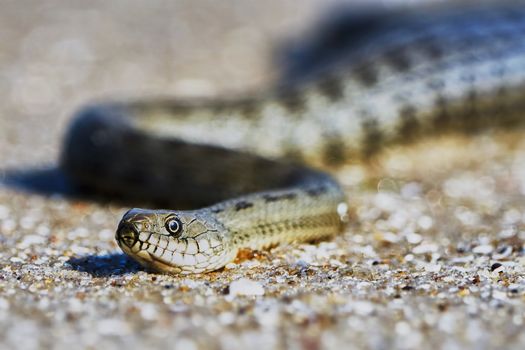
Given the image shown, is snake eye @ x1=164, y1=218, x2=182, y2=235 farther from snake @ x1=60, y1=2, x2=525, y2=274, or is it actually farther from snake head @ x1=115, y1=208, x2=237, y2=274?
snake @ x1=60, y1=2, x2=525, y2=274

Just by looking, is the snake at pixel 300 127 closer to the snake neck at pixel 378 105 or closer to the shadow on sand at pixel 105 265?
the snake neck at pixel 378 105

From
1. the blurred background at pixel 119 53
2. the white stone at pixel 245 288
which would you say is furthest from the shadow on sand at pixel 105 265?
the blurred background at pixel 119 53

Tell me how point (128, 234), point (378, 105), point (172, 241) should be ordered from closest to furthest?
point (128, 234), point (172, 241), point (378, 105)

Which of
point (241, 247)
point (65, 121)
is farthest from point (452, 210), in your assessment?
point (65, 121)

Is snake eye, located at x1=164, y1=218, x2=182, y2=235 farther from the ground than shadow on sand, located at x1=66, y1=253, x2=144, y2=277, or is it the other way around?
snake eye, located at x1=164, y1=218, x2=182, y2=235

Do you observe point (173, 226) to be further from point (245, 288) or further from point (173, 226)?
point (245, 288)

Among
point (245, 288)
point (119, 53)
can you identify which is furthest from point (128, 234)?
point (119, 53)

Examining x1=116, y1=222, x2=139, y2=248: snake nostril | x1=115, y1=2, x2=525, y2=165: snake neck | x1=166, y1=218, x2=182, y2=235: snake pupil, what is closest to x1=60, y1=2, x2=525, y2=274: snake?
x1=115, y1=2, x2=525, y2=165: snake neck
